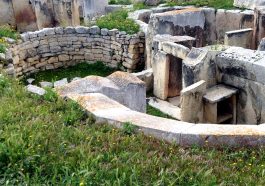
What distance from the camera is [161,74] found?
8305 millimetres

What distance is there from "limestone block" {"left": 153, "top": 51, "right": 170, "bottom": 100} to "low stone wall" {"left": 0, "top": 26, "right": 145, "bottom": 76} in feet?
5.76

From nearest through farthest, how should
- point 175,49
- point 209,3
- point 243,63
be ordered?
point 243,63, point 175,49, point 209,3

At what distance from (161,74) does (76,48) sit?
3.22m

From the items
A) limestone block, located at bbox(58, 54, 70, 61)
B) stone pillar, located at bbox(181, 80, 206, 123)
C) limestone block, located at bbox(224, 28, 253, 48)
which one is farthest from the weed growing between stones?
limestone block, located at bbox(58, 54, 70, 61)

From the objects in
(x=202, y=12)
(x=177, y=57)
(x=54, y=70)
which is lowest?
(x=54, y=70)

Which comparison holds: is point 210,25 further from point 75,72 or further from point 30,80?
point 30,80

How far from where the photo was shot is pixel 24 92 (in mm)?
4699

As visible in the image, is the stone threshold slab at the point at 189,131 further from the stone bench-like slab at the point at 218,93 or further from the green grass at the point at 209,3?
the green grass at the point at 209,3

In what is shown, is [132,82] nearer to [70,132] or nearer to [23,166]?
[70,132]

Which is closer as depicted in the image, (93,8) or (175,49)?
(175,49)

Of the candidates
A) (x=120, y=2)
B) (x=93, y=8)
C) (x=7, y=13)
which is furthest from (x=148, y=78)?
(x=7, y=13)

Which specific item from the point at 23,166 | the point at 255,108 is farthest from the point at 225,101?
the point at 23,166

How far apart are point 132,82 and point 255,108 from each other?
247cm

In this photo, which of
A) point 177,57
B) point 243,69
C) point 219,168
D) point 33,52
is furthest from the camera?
point 33,52
